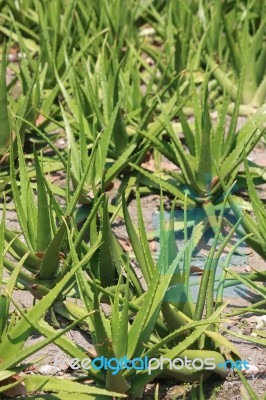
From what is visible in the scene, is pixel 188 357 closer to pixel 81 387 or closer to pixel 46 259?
pixel 81 387

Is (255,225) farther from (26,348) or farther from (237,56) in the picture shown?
(237,56)

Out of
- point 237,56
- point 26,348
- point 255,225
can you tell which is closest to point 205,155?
point 255,225

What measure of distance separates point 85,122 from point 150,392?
108 centimetres

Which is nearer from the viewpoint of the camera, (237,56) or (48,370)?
(48,370)

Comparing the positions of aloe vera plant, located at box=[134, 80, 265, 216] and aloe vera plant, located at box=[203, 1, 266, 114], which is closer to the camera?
aloe vera plant, located at box=[134, 80, 265, 216]

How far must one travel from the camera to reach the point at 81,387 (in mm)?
1634

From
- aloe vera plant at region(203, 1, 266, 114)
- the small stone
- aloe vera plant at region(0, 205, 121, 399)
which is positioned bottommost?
the small stone

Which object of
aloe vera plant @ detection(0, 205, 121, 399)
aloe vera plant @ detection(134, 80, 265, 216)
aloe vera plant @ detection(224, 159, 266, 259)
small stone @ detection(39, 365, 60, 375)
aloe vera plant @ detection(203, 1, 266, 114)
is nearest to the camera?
aloe vera plant @ detection(0, 205, 121, 399)

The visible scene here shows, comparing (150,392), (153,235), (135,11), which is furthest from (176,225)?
(135,11)

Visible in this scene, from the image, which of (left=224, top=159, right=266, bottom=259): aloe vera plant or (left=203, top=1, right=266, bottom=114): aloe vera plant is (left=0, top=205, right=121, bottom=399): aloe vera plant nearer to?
(left=224, top=159, right=266, bottom=259): aloe vera plant

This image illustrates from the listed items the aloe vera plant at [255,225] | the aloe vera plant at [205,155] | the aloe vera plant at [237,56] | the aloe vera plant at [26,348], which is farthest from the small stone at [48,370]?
the aloe vera plant at [237,56]

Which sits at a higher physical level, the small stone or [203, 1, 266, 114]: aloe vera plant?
[203, 1, 266, 114]: aloe vera plant

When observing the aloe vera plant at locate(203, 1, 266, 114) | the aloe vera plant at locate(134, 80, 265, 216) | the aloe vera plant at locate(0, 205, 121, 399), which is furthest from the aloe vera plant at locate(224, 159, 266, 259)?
the aloe vera plant at locate(203, 1, 266, 114)

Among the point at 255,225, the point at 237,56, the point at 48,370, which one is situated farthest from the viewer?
the point at 237,56
